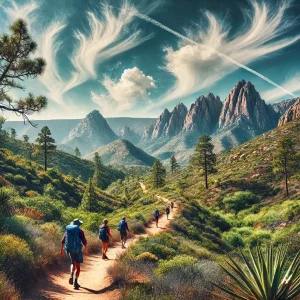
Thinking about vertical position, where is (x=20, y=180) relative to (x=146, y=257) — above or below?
above

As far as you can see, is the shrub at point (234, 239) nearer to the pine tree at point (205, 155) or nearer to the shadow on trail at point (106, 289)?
the shadow on trail at point (106, 289)

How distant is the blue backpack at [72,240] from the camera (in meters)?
7.57

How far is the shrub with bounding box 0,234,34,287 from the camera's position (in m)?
6.63

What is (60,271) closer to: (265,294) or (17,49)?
(265,294)

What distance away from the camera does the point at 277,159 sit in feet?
135

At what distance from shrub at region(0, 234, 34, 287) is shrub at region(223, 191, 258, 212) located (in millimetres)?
34990

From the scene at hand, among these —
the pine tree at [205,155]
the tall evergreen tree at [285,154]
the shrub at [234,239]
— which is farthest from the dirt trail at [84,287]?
the pine tree at [205,155]

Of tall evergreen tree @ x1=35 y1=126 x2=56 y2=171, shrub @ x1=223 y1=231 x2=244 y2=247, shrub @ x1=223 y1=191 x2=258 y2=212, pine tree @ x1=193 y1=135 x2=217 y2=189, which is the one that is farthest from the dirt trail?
pine tree @ x1=193 y1=135 x2=217 y2=189

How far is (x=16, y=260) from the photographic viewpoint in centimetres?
708

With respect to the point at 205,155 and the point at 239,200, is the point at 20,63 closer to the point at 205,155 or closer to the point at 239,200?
the point at 239,200

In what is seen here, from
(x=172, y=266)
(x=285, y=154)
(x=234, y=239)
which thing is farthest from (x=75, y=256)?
(x=285, y=154)

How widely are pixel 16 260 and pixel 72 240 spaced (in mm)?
1586

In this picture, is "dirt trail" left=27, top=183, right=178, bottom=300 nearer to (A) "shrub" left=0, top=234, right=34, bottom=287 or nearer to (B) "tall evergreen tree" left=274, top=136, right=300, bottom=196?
(A) "shrub" left=0, top=234, right=34, bottom=287

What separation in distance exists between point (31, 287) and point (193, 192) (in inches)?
1841
